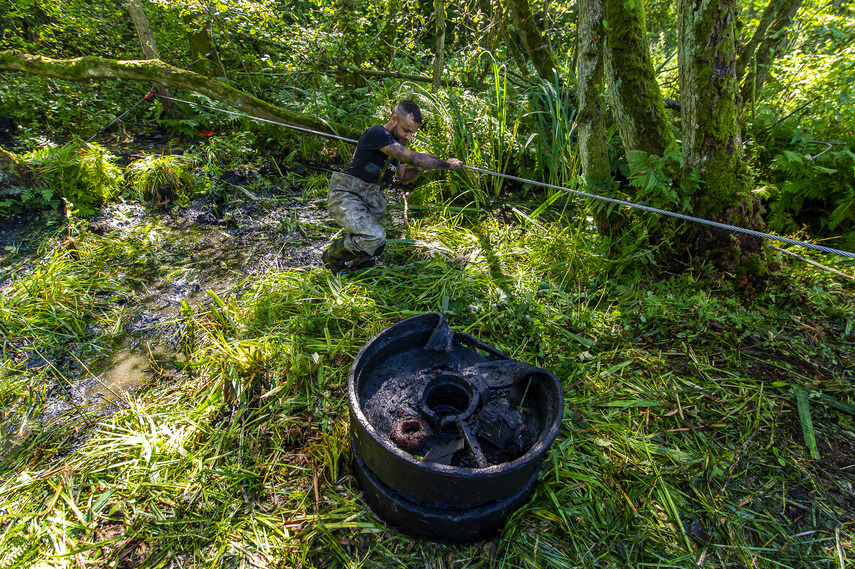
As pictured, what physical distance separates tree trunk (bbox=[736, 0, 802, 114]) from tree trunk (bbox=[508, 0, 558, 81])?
6.46ft

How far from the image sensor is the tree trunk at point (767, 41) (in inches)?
158

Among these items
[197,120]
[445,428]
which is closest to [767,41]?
[445,428]

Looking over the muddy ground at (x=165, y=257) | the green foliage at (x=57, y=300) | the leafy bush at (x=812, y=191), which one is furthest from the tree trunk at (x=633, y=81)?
the green foliage at (x=57, y=300)

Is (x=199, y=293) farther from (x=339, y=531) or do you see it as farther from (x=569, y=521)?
(x=569, y=521)

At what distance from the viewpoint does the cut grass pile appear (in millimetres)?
1854

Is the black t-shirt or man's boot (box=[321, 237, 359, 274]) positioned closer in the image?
the black t-shirt

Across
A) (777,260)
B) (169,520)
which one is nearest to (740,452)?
(777,260)

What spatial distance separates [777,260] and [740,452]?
1635mm

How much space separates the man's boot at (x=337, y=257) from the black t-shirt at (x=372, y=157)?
566 millimetres

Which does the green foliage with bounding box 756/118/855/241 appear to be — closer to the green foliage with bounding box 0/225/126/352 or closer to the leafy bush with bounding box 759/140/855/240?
the leafy bush with bounding box 759/140/855/240

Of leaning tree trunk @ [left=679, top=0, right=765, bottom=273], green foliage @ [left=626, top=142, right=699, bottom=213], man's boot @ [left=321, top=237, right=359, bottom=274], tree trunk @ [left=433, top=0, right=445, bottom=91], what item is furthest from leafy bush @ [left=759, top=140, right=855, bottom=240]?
tree trunk @ [left=433, top=0, right=445, bottom=91]

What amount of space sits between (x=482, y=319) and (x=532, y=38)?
410cm

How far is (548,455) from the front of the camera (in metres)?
2.16

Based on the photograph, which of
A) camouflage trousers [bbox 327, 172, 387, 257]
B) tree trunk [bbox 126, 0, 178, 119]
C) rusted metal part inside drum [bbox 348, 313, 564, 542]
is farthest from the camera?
tree trunk [bbox 126, 0, 178, 119]
